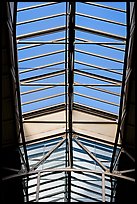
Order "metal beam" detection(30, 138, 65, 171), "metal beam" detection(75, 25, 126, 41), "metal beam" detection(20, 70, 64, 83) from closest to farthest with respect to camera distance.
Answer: "metal beam" detection(75, 25, 126, 41), "metal beam" detection(20, 70, 64, 83), "metal beam" detection(30, 138, 65, 171)

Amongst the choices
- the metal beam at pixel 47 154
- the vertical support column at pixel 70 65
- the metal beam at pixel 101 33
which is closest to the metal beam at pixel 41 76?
the vertical support column at pixel 70 65

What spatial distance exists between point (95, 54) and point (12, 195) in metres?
11.0

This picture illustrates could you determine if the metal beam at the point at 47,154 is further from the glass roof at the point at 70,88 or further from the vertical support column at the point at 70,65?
the vertical support column at the point at 70,65

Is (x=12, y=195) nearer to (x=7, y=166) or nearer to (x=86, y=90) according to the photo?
(x=7, y=166)

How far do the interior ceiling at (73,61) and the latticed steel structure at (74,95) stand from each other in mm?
49

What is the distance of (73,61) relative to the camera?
731 inches

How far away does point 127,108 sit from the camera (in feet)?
58.3

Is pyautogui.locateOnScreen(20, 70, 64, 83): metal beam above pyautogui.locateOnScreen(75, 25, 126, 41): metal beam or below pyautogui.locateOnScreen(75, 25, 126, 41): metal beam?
below

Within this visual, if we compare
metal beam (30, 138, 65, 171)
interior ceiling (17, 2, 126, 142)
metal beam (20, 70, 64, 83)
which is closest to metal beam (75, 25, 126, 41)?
interior ceiling (17, 2, 126, 142)

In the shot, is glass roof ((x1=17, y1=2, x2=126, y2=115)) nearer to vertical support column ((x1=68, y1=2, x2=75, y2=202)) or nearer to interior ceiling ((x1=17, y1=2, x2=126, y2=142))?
interior ceiling ((x1=17, y1=2, x2=126, y2=142))

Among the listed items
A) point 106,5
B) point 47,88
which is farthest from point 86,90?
point 106,5

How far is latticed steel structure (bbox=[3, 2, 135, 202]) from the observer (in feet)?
52.4

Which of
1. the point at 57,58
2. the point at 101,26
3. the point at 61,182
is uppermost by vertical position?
the point at 101,26

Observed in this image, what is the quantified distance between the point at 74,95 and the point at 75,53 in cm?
329
